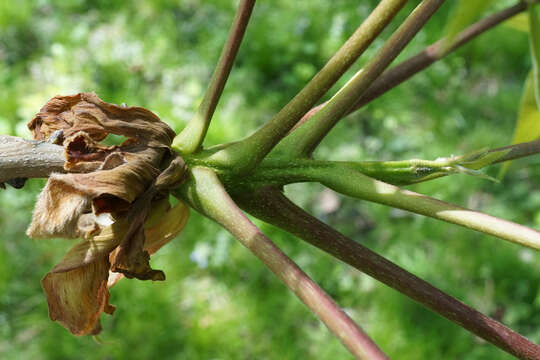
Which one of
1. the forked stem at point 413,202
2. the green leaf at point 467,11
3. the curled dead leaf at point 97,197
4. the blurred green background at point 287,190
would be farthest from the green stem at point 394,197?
the blurred green background at point 287,190

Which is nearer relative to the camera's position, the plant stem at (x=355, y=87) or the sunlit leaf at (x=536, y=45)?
the sunlit leaf at (x=536, y=45)

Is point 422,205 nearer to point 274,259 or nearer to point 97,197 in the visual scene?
point 274,259

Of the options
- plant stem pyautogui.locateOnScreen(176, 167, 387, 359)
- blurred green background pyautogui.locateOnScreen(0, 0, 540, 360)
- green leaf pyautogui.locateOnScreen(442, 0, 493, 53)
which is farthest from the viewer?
blurred green background pyautogui.locateOnScreen(0, 0, 540, 360)

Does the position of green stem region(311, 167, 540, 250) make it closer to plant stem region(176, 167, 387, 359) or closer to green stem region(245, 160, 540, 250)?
green stem region(245, 160, 540, 250)

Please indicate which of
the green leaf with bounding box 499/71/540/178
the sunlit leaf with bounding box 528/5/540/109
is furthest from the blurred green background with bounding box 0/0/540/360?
the sunlit leaf with bounding box 528/5/540/109

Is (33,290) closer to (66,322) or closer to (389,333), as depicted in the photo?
(389,333)

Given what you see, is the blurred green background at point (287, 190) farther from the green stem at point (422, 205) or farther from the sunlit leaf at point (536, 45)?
the sunlit leaf at point (536, 45)
